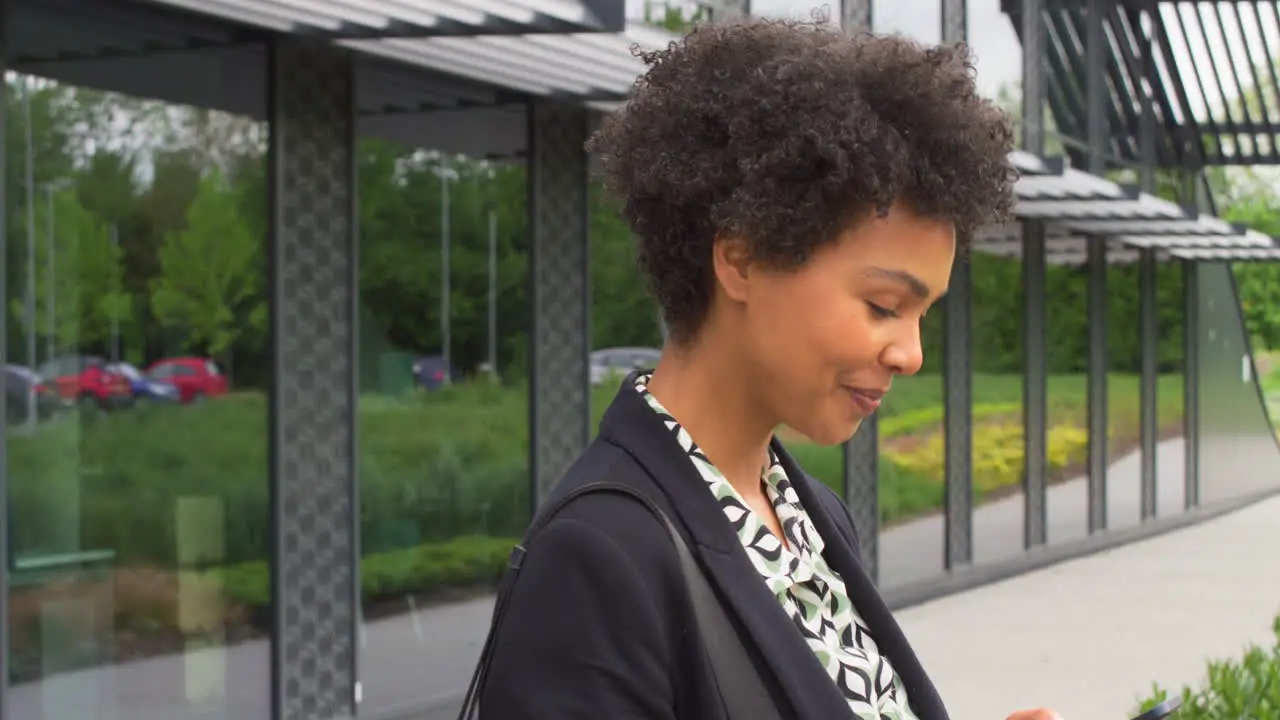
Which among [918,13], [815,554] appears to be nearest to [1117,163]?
[918,13]

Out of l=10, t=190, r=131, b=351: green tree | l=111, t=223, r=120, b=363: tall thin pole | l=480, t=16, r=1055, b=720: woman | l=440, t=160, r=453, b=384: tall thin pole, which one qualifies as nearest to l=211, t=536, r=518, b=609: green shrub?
l=440, t=160, r=453, b=384: tall thin pole

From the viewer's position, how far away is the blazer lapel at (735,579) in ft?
4.72

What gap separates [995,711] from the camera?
334 inches

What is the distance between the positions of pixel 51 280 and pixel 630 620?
5269mm

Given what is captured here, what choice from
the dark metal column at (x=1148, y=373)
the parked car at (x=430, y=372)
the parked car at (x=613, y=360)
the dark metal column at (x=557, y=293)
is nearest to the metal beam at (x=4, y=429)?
the parked car at (x=430, y=372)

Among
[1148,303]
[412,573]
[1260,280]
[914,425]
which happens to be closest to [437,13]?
[412,573]

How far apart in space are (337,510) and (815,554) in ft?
19.4

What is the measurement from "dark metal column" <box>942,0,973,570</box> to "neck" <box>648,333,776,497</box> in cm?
1221

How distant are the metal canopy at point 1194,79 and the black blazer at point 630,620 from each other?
16.8 m

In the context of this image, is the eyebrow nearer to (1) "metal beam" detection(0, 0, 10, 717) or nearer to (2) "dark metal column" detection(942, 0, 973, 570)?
(1) "metal beam" detection(0, 0, 10, 717)

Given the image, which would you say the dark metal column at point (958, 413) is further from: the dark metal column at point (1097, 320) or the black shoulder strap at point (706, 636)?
the black shoulder strap at point (706, 636)

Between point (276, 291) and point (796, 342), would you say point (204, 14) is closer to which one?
point (276, 291)

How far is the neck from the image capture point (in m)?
1.60

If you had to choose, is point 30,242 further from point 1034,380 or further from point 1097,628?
point 1034,380
